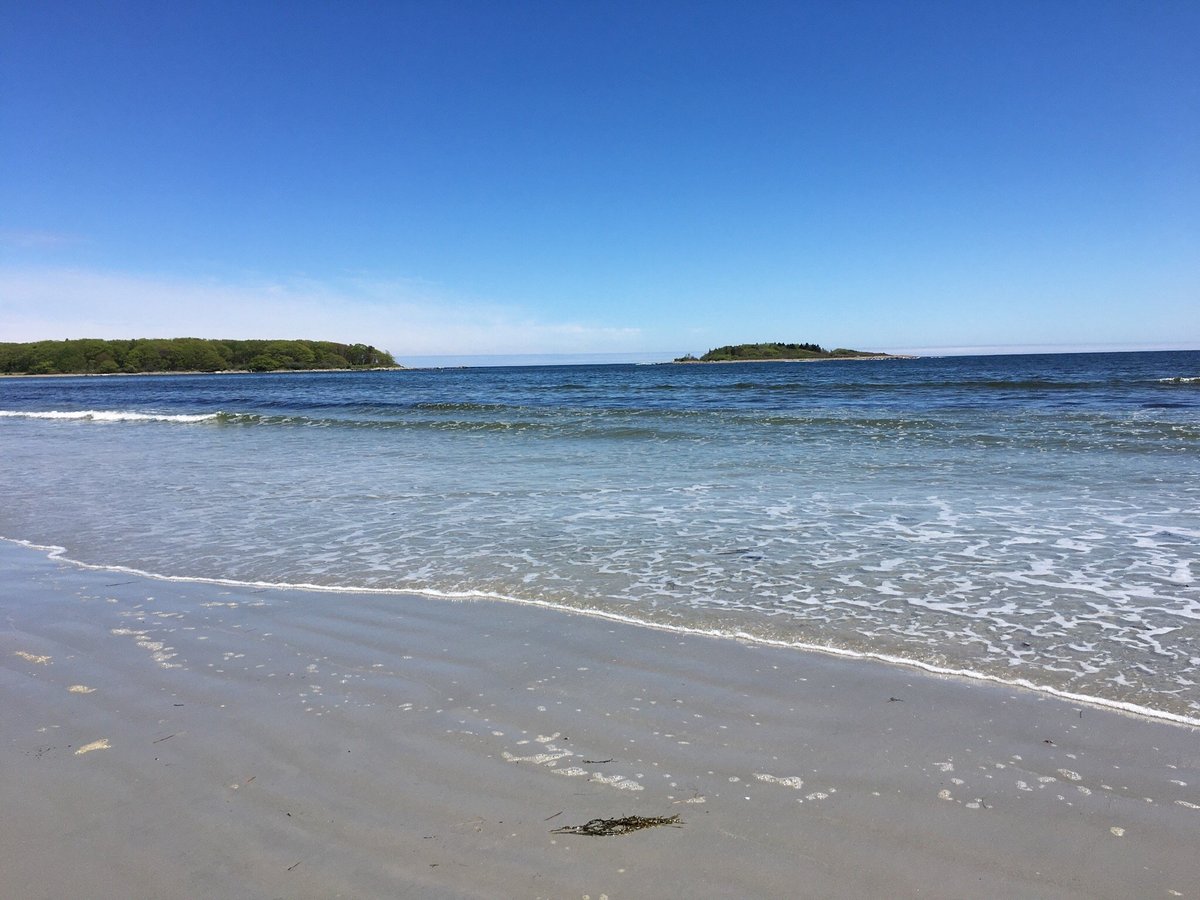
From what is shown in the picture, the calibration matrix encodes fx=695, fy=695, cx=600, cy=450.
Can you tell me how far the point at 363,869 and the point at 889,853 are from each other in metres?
1.70

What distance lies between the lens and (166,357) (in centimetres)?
11238

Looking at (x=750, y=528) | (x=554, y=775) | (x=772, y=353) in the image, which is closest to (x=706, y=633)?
(x=554, y=775)

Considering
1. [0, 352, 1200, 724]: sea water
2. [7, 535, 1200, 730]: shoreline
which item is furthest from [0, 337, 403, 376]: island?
[7, 535, 1200, 730]: shoreline

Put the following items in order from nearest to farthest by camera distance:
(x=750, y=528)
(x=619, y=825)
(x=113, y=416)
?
1. (x=619, y=825)
2. (x=750, y=528)
3. (x=113, y=416)

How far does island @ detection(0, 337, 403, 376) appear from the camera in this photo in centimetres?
10762

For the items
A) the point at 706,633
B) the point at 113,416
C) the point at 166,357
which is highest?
the point at 166,357

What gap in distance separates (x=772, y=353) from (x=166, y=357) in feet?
328

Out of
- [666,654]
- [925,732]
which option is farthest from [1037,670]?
[666,654]

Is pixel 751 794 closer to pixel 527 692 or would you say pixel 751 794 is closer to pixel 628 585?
pixel 527 692

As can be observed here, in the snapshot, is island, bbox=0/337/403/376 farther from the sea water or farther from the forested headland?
the sea water

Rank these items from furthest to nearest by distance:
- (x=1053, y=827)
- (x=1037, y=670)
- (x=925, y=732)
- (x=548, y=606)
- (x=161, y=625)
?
(x=548, y=606)
(x=161, y=625)
(x=1037, y=670)
(x=925, y=732)
(x=1053, y=827)

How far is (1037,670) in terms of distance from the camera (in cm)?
371

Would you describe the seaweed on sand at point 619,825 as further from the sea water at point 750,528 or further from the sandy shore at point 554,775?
the sea water at point 750,528

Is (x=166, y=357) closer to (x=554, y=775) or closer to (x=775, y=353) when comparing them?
(x=775, y=353)
